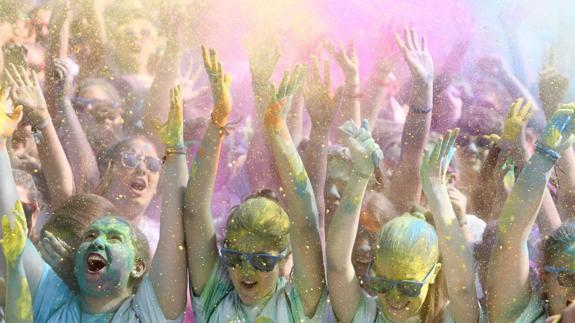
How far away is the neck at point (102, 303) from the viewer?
12.1 feet

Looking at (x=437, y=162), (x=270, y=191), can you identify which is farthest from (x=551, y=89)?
(x=270, y=191)

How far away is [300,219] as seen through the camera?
3.59 metres

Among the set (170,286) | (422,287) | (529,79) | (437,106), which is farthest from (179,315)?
(529,79)

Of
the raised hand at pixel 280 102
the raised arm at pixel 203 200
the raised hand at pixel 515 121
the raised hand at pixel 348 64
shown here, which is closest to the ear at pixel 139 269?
the raised arm at pixel 203 200

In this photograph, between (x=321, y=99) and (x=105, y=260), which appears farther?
(x=321, y=99)

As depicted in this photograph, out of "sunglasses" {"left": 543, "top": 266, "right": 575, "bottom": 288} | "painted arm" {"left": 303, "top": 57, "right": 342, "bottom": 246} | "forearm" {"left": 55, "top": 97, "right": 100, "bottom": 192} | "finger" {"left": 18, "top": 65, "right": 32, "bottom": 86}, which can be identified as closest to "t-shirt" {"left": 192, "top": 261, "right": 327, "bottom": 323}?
"painted arm" {"left": 303, "top": 57, "right": 342, "bottom": 246}

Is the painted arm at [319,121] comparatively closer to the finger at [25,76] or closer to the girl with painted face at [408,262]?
the girl with painted face at [408,262]

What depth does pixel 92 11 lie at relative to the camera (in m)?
5.54

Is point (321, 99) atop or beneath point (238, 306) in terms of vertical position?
atop

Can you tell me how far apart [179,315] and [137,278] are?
246 millimetres

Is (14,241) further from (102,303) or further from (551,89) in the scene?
(551,89)

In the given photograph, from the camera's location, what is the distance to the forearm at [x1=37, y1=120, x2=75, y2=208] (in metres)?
4.37

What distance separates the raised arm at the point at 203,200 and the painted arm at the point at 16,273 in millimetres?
613

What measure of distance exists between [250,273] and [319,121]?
1.06 m
